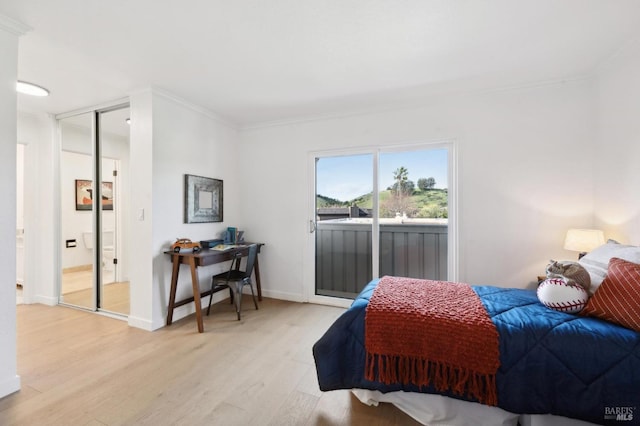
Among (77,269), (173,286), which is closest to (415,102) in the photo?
(173,286)

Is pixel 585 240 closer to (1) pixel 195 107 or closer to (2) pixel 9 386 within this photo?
(1) pixel 195 107

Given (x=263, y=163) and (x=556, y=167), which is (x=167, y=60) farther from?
(x=556, y=167)

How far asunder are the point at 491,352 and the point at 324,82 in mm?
2483

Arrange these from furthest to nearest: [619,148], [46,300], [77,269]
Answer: [77,269] < [46,300] < [619,148]

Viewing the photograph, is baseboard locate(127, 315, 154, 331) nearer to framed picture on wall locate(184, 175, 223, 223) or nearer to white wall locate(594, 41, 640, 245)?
framed picture on wall locate(184, 175, 223, 223)

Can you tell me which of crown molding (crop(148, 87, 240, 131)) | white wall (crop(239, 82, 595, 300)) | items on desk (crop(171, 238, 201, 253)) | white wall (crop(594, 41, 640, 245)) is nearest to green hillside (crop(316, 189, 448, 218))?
white wall (crop(239, 82, 595, 300))

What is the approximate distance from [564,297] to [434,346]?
32.8 inches

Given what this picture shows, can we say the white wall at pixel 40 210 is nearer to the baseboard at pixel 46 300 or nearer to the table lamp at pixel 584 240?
the baseboard at pixel 46 300

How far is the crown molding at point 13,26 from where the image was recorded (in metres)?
1.71

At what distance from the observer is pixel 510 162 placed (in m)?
2.70

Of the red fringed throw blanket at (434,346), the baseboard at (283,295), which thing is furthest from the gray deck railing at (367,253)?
the red fringed throw blanket at (434,346)

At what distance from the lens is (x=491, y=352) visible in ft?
4.67

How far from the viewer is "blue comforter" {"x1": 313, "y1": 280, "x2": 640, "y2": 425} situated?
1.26m

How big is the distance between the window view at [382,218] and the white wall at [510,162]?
243 mm
